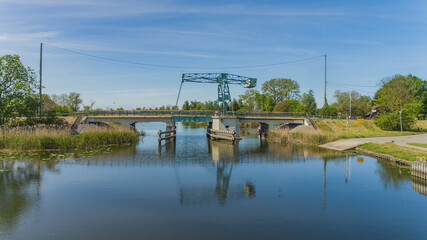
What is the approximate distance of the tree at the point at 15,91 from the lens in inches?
1422

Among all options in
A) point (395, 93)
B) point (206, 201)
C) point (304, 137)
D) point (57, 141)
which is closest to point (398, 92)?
point (395, 93)

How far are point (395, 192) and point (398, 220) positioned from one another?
18.7 feet

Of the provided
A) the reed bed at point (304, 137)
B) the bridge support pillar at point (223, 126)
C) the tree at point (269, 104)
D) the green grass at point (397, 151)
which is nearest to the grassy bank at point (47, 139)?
the bridge support pillar at point (223, 126)

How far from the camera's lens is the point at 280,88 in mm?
102250

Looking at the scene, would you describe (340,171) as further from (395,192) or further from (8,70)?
(8,70)

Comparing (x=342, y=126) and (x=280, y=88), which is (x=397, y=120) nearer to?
(x=342, y=126)

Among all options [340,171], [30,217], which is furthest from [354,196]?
[30,217]

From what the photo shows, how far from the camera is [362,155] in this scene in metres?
35.2

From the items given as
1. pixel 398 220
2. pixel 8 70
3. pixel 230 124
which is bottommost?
pixel 398 220

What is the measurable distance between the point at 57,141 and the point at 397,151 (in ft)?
126

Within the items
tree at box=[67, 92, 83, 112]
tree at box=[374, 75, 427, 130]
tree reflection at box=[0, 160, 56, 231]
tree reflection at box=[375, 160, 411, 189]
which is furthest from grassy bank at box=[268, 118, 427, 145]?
tree at box=[67, 92, 83, 112]

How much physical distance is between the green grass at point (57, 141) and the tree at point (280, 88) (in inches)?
2748

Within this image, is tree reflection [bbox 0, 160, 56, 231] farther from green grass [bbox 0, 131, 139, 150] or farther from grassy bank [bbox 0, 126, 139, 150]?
grassy bank [bbox 0, 126, 139, 150]

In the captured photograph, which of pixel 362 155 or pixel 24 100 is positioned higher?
pixel 24 100
